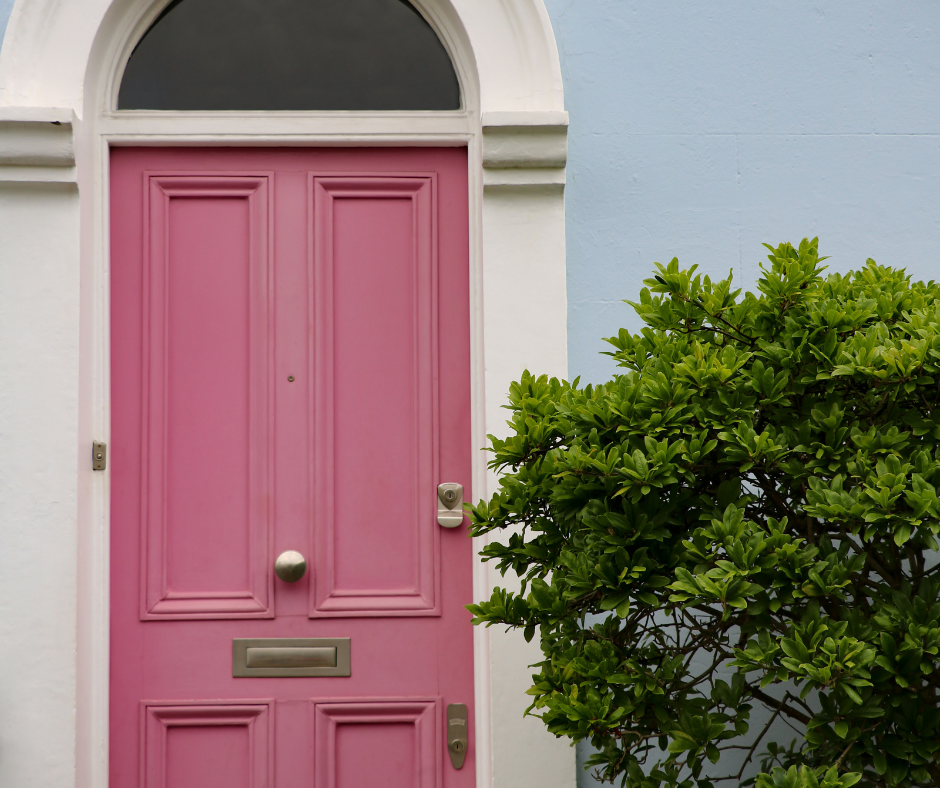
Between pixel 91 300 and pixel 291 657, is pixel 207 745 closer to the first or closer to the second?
pixel 291 657

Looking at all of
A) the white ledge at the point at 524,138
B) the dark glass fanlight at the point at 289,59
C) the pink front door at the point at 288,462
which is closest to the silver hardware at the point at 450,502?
the pink front door at the point at 288,462

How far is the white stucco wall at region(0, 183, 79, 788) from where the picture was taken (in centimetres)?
249

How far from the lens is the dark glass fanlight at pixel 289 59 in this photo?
2822mm

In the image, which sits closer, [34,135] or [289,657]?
[34,135]

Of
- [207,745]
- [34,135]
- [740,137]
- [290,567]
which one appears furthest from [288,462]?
[740,137]

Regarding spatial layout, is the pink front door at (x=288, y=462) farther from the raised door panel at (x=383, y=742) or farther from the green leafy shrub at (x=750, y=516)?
the green leafy shrub at (x=750, y=516)

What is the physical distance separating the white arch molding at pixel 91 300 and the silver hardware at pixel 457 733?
5 centimetres

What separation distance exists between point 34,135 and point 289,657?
70.9 inches

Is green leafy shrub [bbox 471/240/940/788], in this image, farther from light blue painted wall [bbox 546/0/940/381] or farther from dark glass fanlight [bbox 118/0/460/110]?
dark glass fanlight [bbox 118/0/460/110]

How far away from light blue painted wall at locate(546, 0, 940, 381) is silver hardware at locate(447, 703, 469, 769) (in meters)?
1.26

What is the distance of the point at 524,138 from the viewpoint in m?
2.62

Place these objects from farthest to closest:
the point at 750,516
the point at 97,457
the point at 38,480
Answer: the point at 97,457
the point at 38,480
the point at 750,516

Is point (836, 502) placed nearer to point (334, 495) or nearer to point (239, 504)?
point (334, 495)

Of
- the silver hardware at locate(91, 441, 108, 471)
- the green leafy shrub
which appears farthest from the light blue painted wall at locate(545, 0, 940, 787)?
the silver hardware at locate(91, 441, 108, 471)
